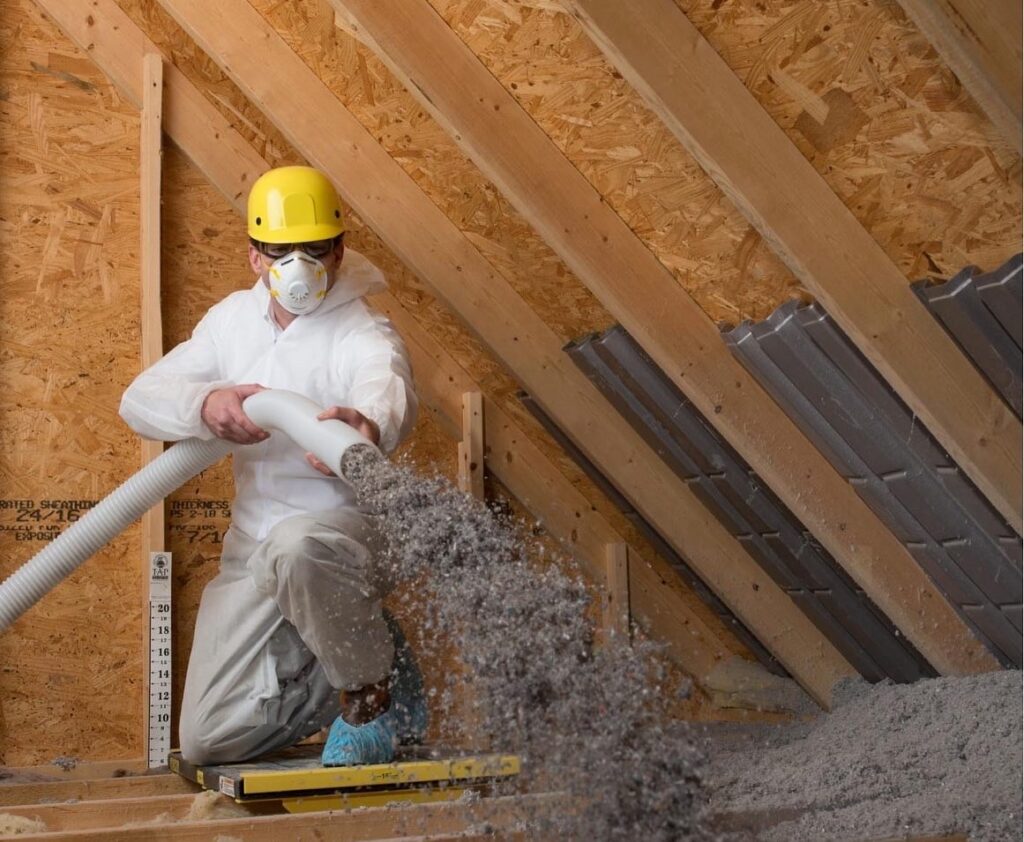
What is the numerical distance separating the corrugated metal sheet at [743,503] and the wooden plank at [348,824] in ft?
4.69

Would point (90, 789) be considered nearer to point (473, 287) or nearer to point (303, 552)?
point (303, 552)

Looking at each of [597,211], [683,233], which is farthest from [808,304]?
[597,211]

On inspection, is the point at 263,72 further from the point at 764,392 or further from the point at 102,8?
the point at 764,392

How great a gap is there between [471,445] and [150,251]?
1127mm

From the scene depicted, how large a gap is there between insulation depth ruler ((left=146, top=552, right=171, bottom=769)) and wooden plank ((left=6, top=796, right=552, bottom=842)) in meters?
1.29

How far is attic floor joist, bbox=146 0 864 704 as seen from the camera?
11.9ft

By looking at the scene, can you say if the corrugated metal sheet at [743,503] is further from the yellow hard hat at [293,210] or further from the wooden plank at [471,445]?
the yellow hard hat at [293,210]

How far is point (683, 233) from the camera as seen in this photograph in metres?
2.99

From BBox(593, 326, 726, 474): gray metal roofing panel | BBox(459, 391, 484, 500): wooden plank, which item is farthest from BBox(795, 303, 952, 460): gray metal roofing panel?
BBox(459, 391, 484, 500): wooden plank

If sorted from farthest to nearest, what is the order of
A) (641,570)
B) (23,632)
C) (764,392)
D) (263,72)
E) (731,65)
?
1. (641,570)
2. (23,632)
3. (263,72)
4. (764,392)
5. (731,65)

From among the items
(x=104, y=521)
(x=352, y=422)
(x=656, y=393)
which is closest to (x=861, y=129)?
(x=352, y=422)

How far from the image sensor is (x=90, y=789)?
314cm

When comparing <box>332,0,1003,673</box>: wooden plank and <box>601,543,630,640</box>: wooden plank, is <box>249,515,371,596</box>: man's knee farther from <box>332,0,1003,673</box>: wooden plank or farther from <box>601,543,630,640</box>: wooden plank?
<box>601,543,630,640</box>: wooden plank

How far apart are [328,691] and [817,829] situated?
50.2 inches
